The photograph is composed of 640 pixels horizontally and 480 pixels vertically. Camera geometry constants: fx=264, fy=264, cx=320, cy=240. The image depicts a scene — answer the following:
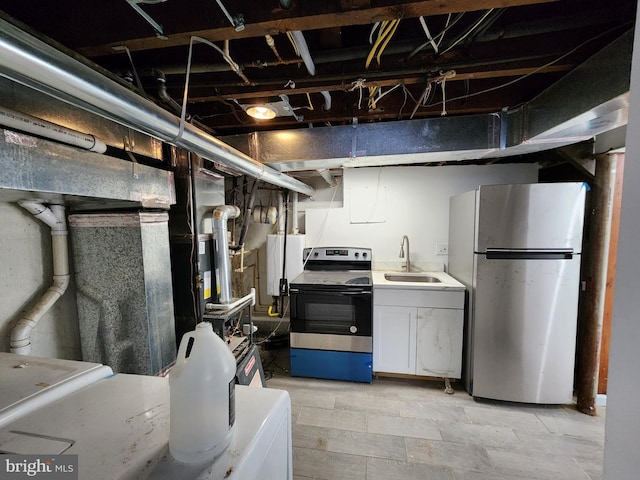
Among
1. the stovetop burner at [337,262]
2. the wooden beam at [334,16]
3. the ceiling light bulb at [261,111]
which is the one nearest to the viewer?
the wooden beam at [334,16]

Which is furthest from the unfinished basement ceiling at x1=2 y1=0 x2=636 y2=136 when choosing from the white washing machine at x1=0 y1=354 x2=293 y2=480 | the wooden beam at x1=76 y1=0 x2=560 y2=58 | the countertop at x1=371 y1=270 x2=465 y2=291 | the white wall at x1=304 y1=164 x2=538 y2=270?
the countertop at x1=371 y1=270 x2=465 y2=291

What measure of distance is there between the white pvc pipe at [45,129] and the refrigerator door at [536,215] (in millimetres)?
2513

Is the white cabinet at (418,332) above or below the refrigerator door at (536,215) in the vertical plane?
below

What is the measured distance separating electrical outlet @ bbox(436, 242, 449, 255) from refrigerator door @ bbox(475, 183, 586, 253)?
35.0 inches

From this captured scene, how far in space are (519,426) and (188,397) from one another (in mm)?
2461

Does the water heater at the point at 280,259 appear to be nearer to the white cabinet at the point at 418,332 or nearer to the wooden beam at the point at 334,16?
the white cabinet at the point at 418,332

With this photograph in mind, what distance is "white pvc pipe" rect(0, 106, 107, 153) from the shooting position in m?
0.87

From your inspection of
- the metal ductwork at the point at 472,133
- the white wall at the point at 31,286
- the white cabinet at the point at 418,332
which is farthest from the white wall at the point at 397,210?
the white wall at the point at 31,286

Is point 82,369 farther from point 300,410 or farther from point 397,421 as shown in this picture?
point 397,421

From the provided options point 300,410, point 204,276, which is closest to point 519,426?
point 300,410

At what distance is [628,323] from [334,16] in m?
1.18

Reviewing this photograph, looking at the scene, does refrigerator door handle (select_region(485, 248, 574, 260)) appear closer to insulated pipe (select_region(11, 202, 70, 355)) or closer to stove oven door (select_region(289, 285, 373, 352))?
stove oven door (select_region(289, 285, 373, 352))

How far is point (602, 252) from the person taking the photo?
2029mm

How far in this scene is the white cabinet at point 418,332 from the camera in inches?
94.7
